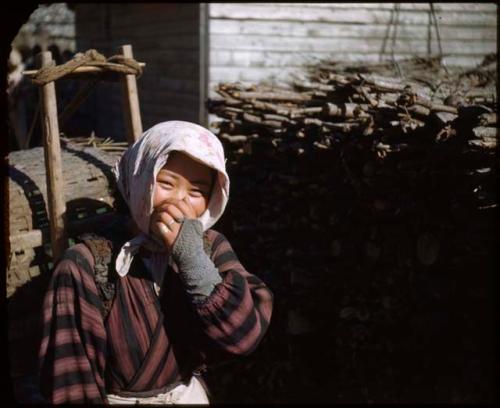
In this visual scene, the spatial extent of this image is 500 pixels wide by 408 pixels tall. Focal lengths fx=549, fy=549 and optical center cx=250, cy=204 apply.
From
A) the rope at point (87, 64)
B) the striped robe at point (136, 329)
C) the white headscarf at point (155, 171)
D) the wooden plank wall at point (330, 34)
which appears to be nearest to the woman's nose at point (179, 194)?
the white headscarf at point (155, 171)

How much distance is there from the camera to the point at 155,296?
2.23 meters

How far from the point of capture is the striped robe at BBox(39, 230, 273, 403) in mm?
2057

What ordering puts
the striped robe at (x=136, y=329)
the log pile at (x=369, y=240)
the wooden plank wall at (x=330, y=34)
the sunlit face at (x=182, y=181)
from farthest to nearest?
1. the wooden plank wall at (x=330, y=34)
2. the log pile at (x=369, y=240)
3. the sunlit face at (x=182, y=181)
4. the striped robe at (x=136, y=329)

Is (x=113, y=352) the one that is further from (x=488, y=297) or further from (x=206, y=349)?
(x=488, y=297)

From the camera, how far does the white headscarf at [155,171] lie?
2.15 m

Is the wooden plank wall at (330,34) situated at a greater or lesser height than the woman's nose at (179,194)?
greater

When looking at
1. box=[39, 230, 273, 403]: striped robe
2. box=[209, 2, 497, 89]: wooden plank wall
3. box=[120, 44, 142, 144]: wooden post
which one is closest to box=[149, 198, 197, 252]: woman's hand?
box=[39, 230, 273, 403]: striped robe

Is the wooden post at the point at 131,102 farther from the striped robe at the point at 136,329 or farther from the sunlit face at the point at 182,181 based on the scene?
the striped robe at the point at 136,329

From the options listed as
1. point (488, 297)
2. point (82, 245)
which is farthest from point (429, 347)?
point (82, 245)

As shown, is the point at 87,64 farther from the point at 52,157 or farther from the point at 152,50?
the point at 152,50

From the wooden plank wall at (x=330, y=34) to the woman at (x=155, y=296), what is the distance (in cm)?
597

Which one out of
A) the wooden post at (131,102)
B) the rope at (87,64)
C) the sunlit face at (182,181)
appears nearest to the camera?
the sunlit face at (182,181)

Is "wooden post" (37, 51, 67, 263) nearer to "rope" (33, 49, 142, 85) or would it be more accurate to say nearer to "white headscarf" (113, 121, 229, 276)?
"rope" (33, 49, 142, 85)

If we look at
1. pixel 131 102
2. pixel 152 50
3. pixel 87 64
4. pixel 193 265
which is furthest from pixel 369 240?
pixel 152 50
